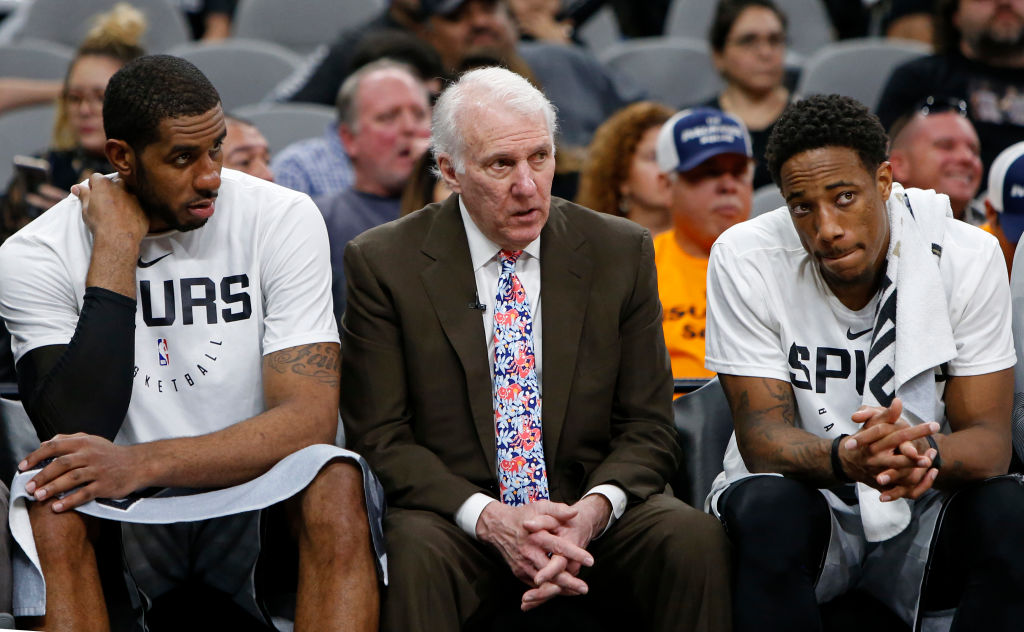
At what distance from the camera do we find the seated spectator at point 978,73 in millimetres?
4871

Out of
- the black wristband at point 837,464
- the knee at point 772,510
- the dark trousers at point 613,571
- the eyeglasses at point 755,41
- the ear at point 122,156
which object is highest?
the eyeglasses at point 755,41

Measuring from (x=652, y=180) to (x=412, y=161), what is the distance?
0.89 m

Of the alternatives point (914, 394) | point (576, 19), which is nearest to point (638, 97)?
point (576, 19)

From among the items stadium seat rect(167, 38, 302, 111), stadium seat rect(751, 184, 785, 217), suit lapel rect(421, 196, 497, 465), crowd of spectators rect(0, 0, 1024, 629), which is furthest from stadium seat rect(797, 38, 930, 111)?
suit lapel rect(421, 196, 497, 465)

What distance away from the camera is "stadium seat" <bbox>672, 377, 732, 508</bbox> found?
10.0 ft

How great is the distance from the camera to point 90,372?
8.59 ft

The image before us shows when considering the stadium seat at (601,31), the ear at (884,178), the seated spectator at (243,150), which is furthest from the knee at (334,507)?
the stadium seat at (601,31)

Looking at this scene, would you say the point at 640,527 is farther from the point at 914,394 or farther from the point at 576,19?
the point at 576,19

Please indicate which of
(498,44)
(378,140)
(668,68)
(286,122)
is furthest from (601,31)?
(378,140)

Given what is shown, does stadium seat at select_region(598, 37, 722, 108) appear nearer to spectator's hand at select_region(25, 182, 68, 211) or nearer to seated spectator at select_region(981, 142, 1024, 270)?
seated spectator at select_region(981, 142, 1024, 270)

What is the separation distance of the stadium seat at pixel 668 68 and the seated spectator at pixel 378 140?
1559 mm

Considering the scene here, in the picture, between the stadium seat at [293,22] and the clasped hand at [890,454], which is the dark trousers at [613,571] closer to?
the clasped hand at [890,454]

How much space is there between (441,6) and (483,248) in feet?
9.65

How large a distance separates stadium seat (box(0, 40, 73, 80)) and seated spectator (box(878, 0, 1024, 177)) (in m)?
3.63
